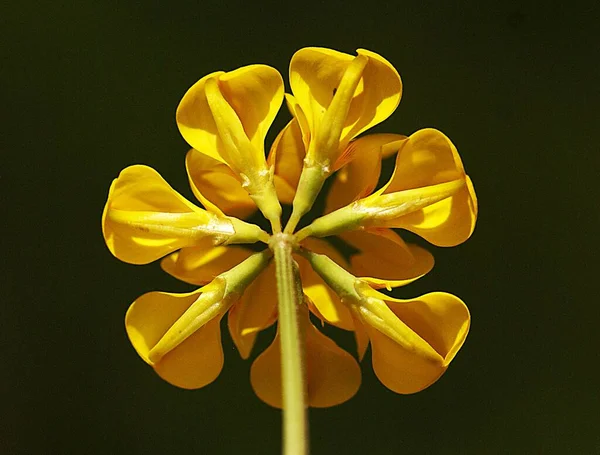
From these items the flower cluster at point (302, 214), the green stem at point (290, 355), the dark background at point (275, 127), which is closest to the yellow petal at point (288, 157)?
the flower cluster at point (302, 214)

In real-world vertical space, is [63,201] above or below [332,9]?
below

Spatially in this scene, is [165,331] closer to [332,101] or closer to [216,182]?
[216,182]

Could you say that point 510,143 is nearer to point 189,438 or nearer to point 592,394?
point 592,394

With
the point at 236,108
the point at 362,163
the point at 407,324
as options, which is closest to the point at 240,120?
the point at 236,108

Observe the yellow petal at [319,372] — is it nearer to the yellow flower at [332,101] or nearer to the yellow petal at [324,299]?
the yellow petal at [324,299]

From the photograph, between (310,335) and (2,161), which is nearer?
(310,335)

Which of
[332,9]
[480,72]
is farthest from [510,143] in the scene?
[332,9]

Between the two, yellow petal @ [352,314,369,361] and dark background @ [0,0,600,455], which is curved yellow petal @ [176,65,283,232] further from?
dark background @ [0,0,600,455]
